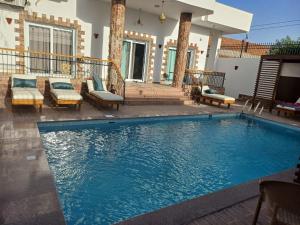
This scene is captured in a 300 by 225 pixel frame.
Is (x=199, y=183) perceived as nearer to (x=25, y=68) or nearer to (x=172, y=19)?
(x=25, y=68)

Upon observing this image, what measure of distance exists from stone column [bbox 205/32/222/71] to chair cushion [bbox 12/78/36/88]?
480 inches

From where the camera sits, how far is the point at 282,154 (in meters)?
7.02

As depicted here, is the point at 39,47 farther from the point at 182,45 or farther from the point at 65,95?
the point at 182,45

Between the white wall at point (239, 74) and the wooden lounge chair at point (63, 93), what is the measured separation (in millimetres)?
11449

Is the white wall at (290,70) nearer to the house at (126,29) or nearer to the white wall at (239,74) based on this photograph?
the white wall at (239,74)

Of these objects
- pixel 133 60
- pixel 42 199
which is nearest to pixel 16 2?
pixel 133 60

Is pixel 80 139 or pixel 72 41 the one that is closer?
pixel 80 139

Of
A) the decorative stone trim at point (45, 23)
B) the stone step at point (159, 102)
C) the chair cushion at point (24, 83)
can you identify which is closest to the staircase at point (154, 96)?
the stone step at point (159, 102)

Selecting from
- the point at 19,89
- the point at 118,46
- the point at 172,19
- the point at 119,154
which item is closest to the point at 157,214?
the point at 119,154

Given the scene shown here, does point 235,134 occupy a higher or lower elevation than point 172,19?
lower

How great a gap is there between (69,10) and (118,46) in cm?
282

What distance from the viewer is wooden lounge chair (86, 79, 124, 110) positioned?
8.88 metres

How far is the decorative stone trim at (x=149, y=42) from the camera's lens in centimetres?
1284

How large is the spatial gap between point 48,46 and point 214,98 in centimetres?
860
